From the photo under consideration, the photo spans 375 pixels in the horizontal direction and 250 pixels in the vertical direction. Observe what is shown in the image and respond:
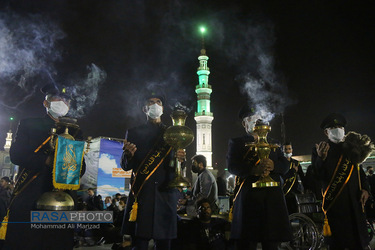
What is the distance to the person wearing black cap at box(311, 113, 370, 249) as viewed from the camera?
441cm

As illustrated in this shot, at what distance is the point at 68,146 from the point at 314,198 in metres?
5.93

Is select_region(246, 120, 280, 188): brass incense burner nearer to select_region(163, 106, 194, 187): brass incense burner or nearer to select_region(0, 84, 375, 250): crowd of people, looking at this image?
select_region(0, 84, 375, 250): crowd of people

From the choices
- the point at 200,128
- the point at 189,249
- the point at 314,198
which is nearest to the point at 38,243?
the point at 189,249

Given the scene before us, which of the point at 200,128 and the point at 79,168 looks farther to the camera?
the point at 200,128

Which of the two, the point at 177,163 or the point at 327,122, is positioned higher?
the point at 327,122

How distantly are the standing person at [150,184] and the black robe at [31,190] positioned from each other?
70 centimetres

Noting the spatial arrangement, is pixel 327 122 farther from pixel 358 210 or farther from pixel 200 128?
pixel 200 128

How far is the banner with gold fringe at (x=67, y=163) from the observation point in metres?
3.18

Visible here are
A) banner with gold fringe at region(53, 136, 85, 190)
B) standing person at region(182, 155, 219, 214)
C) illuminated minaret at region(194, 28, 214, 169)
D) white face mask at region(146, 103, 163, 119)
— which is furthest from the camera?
illuminated minaret at region(194, 28, 214, 169)

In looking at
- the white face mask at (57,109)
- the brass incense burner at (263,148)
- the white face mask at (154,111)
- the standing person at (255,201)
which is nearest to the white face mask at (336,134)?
the standing person at (255,201)

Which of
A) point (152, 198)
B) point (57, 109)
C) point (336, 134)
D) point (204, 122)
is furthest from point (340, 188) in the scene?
point (204, 122)

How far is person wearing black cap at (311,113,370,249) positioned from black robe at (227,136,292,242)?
1.29m

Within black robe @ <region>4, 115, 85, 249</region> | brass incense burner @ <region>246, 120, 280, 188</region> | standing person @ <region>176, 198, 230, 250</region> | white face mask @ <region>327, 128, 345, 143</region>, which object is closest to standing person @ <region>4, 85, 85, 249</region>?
black robe @ <region>4, 115, 85, 249</region>

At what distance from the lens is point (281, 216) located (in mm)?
3555
